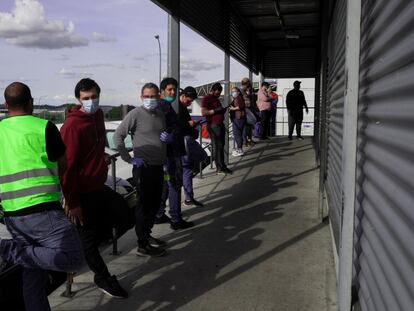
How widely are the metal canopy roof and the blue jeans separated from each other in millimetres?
3957

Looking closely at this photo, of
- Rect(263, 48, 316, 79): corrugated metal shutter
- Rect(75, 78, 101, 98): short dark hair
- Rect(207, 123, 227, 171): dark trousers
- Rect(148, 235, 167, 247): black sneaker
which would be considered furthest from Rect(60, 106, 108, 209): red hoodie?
Rect(263, 48, 316, 79): corrugated metal shutter

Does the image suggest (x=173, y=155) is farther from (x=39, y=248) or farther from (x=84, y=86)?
(x=39, y=248)

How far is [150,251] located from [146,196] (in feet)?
1.93

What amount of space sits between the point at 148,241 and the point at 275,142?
10.4m

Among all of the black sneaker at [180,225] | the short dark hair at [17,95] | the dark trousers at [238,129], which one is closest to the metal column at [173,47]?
the black sneaker at [180,225]

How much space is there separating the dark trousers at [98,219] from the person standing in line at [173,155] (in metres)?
1.48

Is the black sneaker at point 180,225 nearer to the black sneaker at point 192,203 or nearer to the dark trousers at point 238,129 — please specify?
the black sneaker at point 192,203

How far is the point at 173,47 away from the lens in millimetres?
6625

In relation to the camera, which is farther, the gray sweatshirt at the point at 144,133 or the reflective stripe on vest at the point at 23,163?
the gray sweatshirt at the point at 144,133

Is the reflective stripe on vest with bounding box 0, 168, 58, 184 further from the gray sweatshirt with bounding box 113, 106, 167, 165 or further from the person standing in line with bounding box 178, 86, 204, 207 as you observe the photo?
the person standing in line with bounding box 178, 86, 204, 207

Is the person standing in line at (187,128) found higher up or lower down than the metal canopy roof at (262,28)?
lower down

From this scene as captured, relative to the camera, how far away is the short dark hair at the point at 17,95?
9.45 feet

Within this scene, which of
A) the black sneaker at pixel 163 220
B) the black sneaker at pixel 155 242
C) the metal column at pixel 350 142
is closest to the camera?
the metal column at pixel 350 142

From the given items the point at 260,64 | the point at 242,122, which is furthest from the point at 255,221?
the point at 260,64
